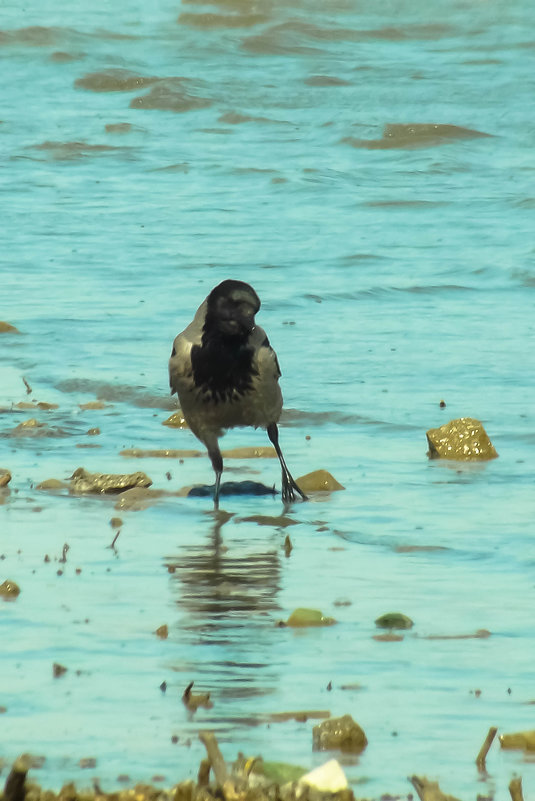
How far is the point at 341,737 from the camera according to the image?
443 cm

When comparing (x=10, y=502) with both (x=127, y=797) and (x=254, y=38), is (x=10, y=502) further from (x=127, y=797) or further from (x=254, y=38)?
(x=254, y=38)

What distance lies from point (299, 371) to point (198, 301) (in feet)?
8.21

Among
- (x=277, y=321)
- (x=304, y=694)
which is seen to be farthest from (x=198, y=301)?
(x=304, y=694)

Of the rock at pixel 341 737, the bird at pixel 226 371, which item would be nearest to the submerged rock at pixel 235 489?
the bird at pixel 226 371

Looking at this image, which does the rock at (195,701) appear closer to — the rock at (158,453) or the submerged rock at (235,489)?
the submerged rock at (235,489)

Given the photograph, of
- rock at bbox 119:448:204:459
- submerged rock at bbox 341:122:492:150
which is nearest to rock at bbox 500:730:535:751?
rock at bbox 119:448:204:459

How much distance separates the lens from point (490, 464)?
8.63 m

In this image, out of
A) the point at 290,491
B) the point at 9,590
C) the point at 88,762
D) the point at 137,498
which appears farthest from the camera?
the point at 290,491

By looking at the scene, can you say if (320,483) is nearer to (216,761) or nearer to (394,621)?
(394,621)

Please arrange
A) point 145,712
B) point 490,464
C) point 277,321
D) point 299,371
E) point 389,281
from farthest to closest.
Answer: point 389,281, point 277,321, point 299,371, point 490,464, point 145,712

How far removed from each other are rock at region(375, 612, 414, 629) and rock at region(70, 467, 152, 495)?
8.39 feet

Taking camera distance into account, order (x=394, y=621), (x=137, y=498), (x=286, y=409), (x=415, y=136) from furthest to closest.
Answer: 1. (x=415, y=136)
2. (x=286, y=409)
3. (x=137, y=498)
4. (x=394, y=621)

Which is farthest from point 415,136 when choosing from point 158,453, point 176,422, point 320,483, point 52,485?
point 52,485

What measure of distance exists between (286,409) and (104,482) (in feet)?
8.25
